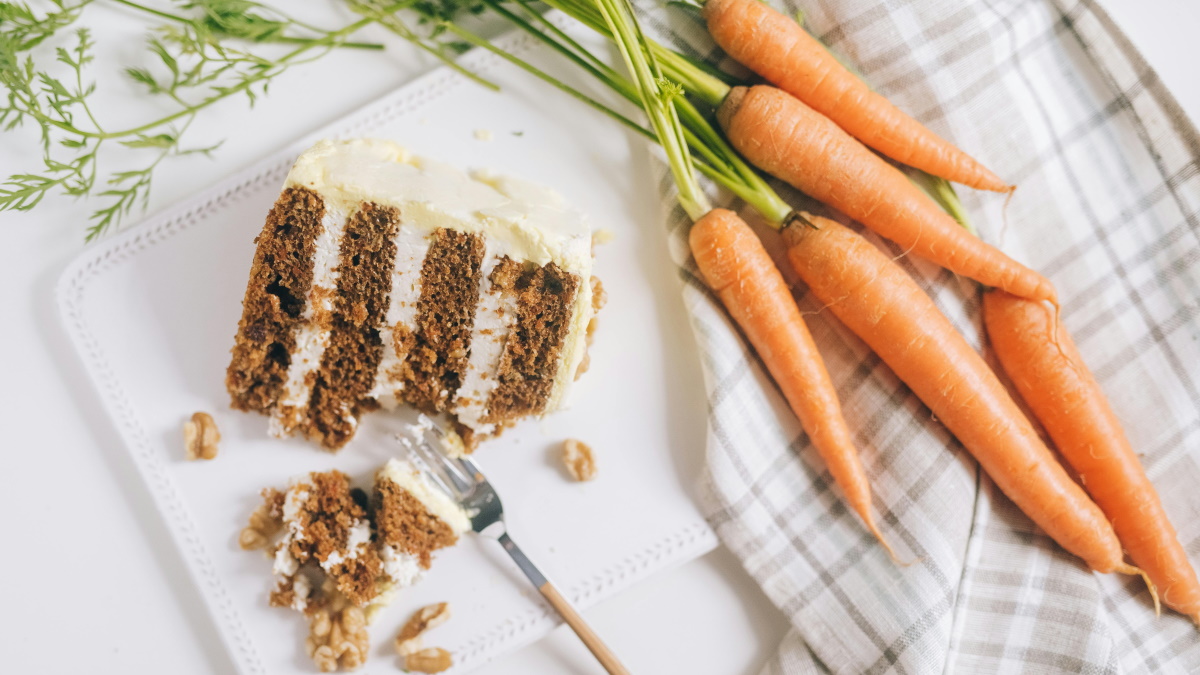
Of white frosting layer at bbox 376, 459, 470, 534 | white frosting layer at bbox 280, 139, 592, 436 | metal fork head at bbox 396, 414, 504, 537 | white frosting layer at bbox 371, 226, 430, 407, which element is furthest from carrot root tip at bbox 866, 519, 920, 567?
white frosting layer at bbox 371, 226, 430, 407

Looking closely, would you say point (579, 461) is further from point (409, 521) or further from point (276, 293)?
point (276, 293)

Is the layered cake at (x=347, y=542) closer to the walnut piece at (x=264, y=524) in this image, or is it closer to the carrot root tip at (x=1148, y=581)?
the walnut piece at (x=264, y=524)

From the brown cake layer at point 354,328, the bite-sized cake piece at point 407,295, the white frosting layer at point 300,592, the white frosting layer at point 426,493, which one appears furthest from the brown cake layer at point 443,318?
the white frosting layer at point 300,592

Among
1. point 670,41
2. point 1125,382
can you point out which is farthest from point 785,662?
point 670,41

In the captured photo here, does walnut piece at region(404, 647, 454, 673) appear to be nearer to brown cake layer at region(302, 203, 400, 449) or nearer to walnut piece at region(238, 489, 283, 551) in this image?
walnut piece at region(238, 489, 283, 551)

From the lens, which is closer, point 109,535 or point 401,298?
point 401,298

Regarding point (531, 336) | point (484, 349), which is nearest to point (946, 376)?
point (531, 336)
